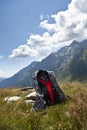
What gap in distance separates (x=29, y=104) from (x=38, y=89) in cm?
86

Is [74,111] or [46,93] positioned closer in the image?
[74,111]

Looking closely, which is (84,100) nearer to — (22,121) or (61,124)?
(61,124)

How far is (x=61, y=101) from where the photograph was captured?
12867 millimetres

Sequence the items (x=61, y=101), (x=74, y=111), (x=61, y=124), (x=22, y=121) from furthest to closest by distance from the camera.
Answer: (x=61, y=101), (x=22, y=121), (x=61, y=124), (x=74, y=111)

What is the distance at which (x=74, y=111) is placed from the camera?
720 cm

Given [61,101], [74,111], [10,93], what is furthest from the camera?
[10,93]

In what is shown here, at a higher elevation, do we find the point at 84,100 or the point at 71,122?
the point at 84,100

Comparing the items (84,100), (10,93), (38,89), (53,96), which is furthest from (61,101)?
(10,93)

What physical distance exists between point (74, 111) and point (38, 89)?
21.5ft

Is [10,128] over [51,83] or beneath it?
beneath

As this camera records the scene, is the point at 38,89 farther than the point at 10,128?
Yes

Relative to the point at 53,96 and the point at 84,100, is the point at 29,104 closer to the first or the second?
the point at 53,96

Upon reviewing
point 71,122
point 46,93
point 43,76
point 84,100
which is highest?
point 43,76

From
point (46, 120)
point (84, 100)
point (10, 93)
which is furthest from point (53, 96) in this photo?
point (10, 93)
